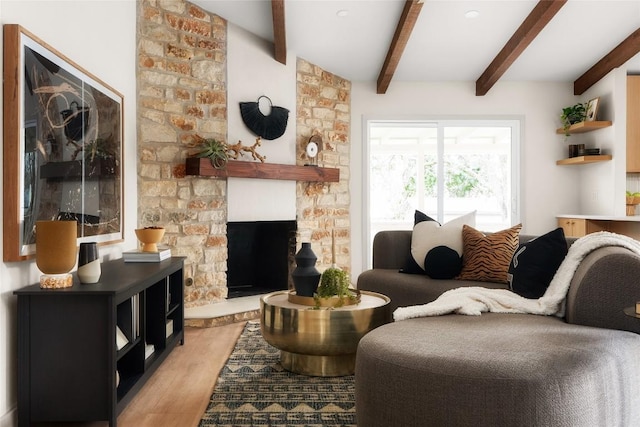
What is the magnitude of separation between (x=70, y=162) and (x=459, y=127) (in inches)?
188

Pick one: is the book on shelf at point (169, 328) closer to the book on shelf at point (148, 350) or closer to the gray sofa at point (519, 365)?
the book on shelf at point (148, 350)

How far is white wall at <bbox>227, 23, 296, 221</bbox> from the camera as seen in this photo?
4.61 meters

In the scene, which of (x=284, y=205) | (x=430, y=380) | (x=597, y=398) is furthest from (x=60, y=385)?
(x=284, y=205)

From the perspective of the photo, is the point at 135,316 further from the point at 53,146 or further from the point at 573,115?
the point at 573,115

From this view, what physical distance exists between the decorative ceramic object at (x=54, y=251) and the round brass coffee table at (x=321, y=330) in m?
1.03

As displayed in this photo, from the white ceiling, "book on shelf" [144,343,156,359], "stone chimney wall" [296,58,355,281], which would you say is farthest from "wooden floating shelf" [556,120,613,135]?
"book on shelf" [144,343,156,359]

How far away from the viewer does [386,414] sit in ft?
5.22

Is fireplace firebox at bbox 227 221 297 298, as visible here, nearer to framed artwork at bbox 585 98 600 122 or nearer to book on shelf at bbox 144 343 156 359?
Result: book on shelf at bbox 144 343 156 359

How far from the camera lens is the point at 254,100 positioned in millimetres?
4789

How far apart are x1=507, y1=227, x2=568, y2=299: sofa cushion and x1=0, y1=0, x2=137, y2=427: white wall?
2.34m

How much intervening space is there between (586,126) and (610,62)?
71 cm

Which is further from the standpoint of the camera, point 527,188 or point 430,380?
point 527,188

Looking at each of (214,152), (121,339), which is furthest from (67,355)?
(214,152)

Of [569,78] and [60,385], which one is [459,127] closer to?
[569,78]
